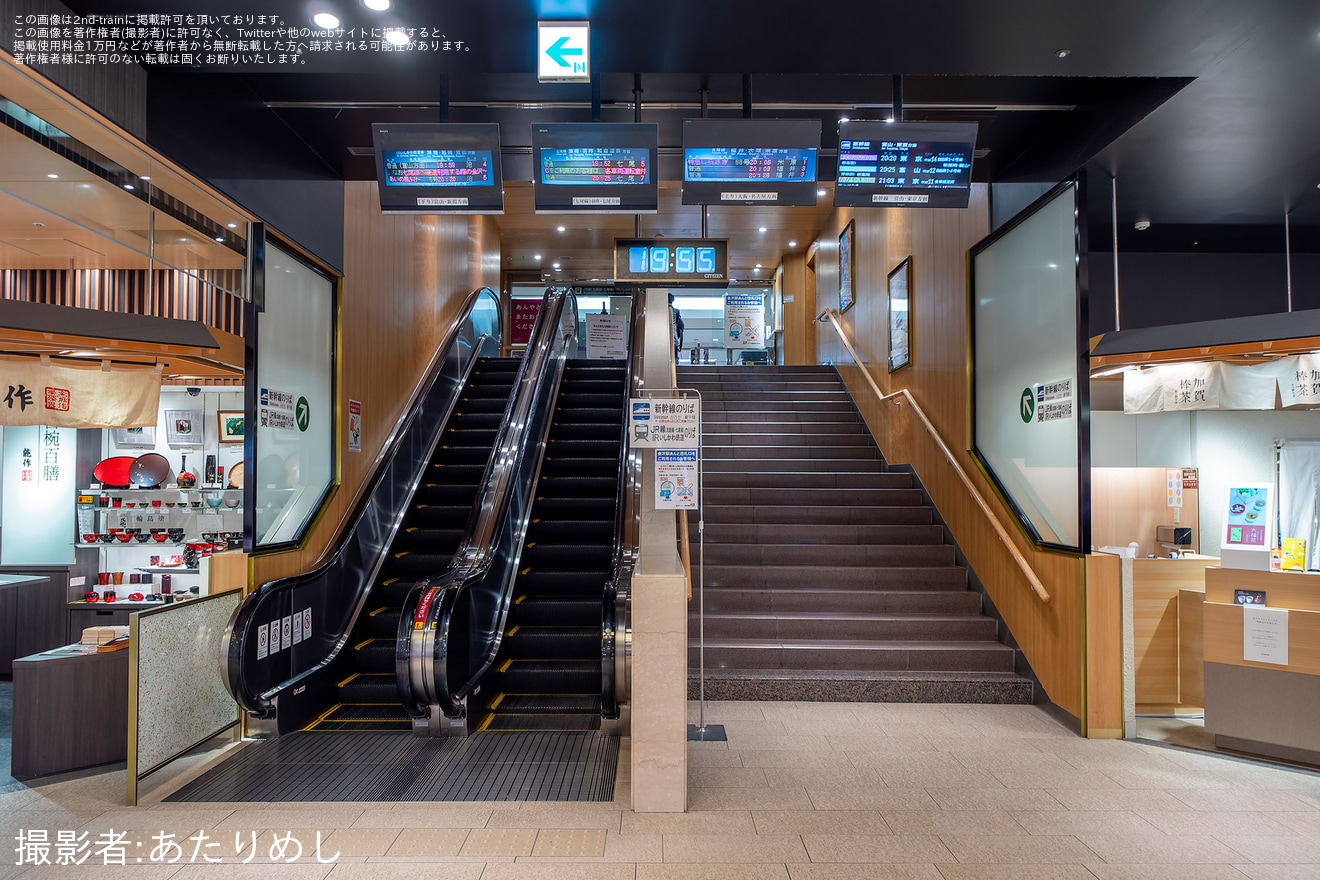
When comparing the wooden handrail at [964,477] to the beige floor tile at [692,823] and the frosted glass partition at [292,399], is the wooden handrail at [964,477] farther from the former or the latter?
the frosted glass partition at [292,399]

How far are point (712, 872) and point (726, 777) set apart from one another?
0.95 metres

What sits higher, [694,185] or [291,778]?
[694,185]

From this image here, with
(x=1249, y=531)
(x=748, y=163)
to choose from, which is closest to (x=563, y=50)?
(x=748, y=163)

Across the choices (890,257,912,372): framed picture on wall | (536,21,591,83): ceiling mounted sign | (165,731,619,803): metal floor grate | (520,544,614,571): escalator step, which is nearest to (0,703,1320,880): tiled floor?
(165,731,619,803): metal floor grate

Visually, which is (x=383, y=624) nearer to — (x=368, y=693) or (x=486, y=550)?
(x=368, y=693)

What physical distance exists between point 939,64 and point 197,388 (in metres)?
6.90

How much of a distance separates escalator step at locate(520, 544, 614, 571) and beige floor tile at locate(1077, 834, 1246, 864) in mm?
3948

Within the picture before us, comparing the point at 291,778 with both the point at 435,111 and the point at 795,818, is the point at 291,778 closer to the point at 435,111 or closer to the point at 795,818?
the point at 795,818

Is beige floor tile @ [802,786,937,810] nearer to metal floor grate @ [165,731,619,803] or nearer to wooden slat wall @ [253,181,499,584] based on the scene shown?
metal floor grate @ [165,731,619,803]

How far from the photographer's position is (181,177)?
4340mm

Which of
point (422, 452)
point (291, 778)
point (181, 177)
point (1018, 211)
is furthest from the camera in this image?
point (422, 452)


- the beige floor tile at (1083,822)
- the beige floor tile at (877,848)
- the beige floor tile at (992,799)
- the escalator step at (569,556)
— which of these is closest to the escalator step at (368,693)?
the escalator step at (569,556)

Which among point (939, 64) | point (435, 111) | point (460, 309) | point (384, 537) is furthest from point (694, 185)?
point (460, 309)

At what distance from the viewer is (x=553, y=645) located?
5555 mm
